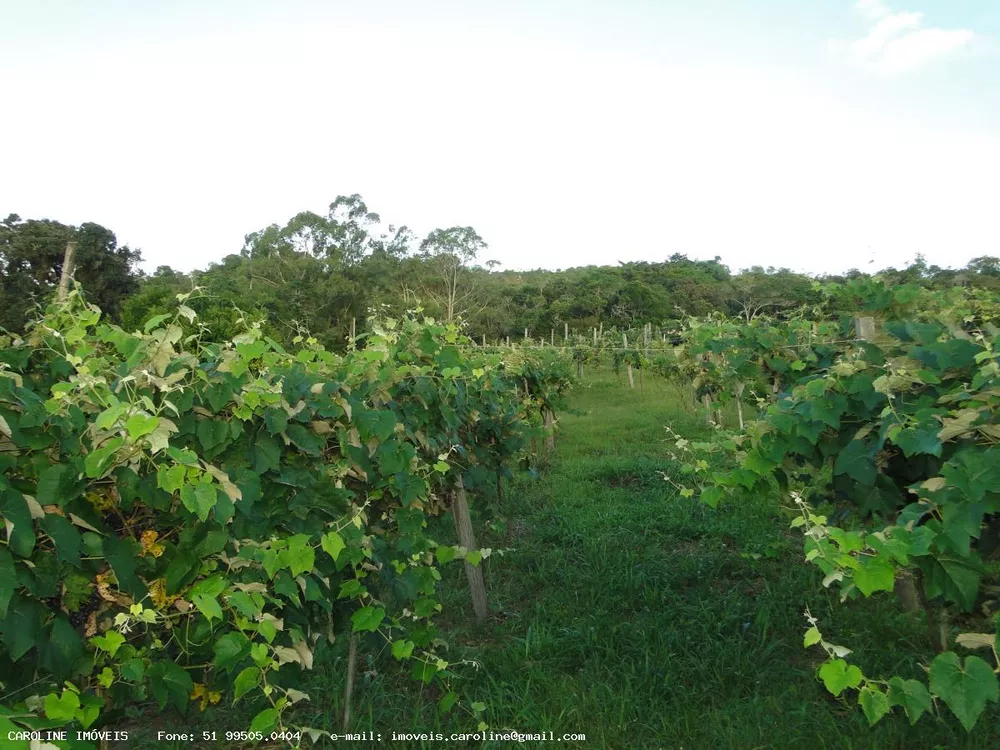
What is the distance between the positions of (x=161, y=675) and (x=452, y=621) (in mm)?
2506

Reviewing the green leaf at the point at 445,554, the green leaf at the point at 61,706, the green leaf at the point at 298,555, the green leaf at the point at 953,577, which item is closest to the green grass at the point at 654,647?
the green leaf at the point at 445,554

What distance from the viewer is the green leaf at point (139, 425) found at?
4.32 ft

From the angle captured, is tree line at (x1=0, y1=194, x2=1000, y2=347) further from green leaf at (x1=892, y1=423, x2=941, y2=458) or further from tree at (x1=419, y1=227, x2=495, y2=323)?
green leaf at (x1=892, y1=423, x2=941, y2=458)

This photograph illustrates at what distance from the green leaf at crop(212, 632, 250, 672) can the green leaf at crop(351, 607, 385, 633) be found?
21.0 inches

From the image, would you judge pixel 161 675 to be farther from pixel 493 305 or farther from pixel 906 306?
pixel 493 305

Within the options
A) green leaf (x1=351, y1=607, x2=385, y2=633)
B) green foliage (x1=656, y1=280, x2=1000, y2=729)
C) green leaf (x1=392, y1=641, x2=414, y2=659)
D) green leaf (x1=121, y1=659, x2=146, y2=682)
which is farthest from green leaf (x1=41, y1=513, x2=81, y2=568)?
green foliage (x1=656, y1=280, x2=1000, y2=729)


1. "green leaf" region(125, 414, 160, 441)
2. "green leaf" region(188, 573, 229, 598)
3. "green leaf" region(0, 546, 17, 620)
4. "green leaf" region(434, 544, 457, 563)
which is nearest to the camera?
"green leaf" region(0, 546, 17, 620)

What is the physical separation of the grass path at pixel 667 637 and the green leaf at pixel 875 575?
55.5 inches

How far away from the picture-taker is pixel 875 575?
1490 millimetres

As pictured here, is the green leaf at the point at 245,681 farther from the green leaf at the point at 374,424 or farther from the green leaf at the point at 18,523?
the green leaf at the point at 374,424

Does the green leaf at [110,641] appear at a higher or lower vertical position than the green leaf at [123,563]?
lower

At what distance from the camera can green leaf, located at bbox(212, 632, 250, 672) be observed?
165 cm

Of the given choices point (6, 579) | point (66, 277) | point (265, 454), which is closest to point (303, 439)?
point (265, 454)

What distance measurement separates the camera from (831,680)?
4.91ft
